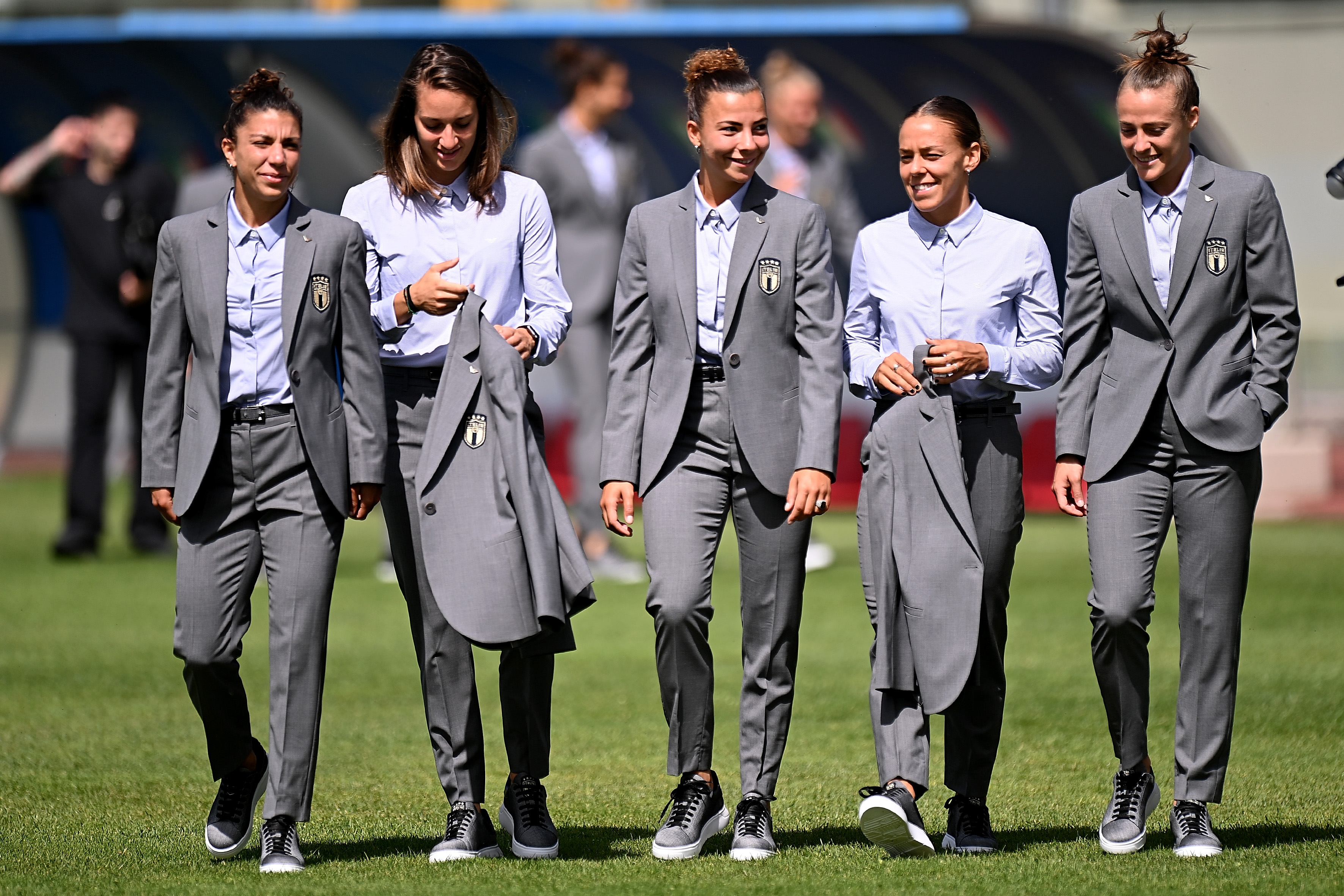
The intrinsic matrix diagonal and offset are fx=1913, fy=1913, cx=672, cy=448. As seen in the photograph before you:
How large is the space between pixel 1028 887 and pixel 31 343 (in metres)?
16.6

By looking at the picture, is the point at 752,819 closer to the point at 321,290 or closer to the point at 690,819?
the point at 690,819

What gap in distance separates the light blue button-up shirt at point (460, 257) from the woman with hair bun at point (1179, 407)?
4.95ft

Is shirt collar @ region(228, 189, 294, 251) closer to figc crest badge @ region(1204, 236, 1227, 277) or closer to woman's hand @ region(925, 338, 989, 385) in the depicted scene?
woman's hand @ region(925, 338, 989, 385)

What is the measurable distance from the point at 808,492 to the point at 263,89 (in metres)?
1.89

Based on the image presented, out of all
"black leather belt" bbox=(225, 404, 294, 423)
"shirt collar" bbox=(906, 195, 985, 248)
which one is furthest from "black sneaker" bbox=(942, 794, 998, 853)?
"black leather belt" bbox=(225, 404, 294, 423)

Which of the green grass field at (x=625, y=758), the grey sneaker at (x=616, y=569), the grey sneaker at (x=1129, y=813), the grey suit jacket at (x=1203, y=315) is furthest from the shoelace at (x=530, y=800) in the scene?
the grey sneaker at (x=616, y=569)

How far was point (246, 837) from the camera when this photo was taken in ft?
17.8

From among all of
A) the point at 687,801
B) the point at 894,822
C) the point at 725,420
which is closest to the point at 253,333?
the point at 725,420

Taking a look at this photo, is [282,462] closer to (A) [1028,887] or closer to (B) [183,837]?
(B) [183,837]

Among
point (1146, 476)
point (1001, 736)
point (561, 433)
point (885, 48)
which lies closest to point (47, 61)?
point (561, 433)

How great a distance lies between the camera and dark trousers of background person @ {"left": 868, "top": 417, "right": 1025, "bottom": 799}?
210 inches

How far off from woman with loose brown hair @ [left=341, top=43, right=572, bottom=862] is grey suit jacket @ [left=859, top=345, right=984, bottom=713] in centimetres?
87

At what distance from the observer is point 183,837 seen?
18.6 feet

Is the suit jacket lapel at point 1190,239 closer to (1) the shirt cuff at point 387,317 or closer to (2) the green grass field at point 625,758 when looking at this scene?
(2) the green grass field at point 625,758
